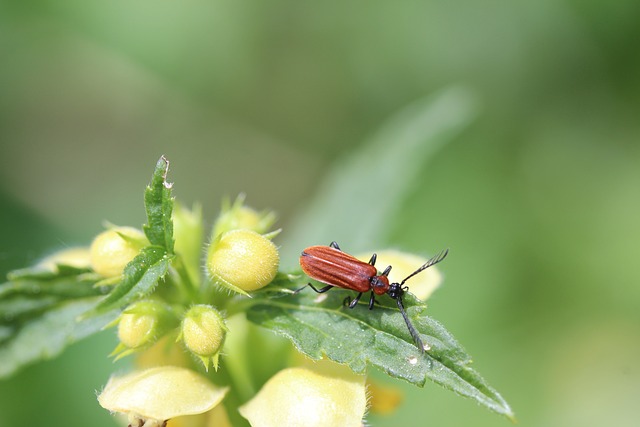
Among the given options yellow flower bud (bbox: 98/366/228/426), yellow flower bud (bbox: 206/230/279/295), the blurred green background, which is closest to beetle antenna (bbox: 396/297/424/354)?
yellow flower bud (bbox: 206/230/279/295)

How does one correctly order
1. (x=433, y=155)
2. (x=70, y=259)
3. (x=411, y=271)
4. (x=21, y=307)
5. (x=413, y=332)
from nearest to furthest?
(x=413, y=332) < (x=21, y=307) < (x=411, y=271) < (x=70, y=259) < (x=433, y=155)

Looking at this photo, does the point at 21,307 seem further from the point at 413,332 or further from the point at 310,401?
the point at 413,332

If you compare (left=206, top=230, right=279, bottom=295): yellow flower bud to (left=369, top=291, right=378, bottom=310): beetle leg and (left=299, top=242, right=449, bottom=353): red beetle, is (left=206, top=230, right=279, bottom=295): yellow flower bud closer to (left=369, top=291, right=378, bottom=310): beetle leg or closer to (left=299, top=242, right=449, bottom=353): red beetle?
(left=299, top=242, right=449, bottom=353): red beetle

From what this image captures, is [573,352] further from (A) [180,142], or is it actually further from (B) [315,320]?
(A) [180,142]

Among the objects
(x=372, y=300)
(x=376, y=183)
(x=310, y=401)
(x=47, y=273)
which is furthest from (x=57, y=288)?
(x=376, y=183)

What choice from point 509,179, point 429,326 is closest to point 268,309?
point 429,326

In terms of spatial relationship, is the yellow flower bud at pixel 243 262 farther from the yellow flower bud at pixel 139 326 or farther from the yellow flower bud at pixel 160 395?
the yellow flower bud at pixel 160 395
